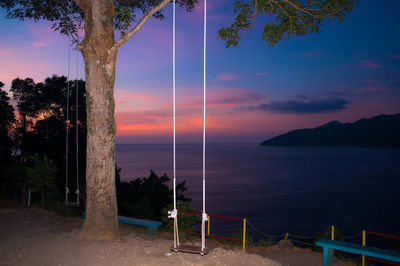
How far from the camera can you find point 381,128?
141250mm

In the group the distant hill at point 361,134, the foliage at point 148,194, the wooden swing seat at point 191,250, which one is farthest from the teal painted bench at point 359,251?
the distant hill at point 361,134

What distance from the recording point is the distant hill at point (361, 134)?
13675 centimetres

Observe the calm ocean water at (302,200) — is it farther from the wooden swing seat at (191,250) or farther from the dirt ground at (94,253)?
the wooden swing seat at (191,250)

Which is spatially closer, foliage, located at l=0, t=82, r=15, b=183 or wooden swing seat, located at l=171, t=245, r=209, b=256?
wooden swing seat, located at l=171, t=245, r=209, b=256

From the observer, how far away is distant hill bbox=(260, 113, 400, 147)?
136750mm

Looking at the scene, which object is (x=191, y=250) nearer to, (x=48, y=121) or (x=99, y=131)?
(x=99, y=131)

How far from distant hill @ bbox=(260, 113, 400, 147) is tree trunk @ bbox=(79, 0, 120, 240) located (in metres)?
146

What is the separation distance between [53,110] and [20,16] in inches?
560

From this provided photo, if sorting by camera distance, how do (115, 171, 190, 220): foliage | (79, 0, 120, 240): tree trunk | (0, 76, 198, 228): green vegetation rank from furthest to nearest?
(0, 76, 198, 228): green vegetation < (115, 171, 190, 220): foliage < (79, 0, 120, 240): tree trunk

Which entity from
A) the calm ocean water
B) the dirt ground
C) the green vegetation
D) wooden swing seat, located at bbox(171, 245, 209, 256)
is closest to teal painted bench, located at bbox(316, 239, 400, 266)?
the dirt ground

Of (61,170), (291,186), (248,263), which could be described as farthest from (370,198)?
(248,263)

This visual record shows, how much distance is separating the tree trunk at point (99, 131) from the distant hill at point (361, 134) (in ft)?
480

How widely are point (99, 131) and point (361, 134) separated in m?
178

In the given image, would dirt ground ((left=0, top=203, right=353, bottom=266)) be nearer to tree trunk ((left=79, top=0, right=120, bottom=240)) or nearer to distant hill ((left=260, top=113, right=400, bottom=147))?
tree trunk ((left=79, top=0, right=120, bottom=240))
